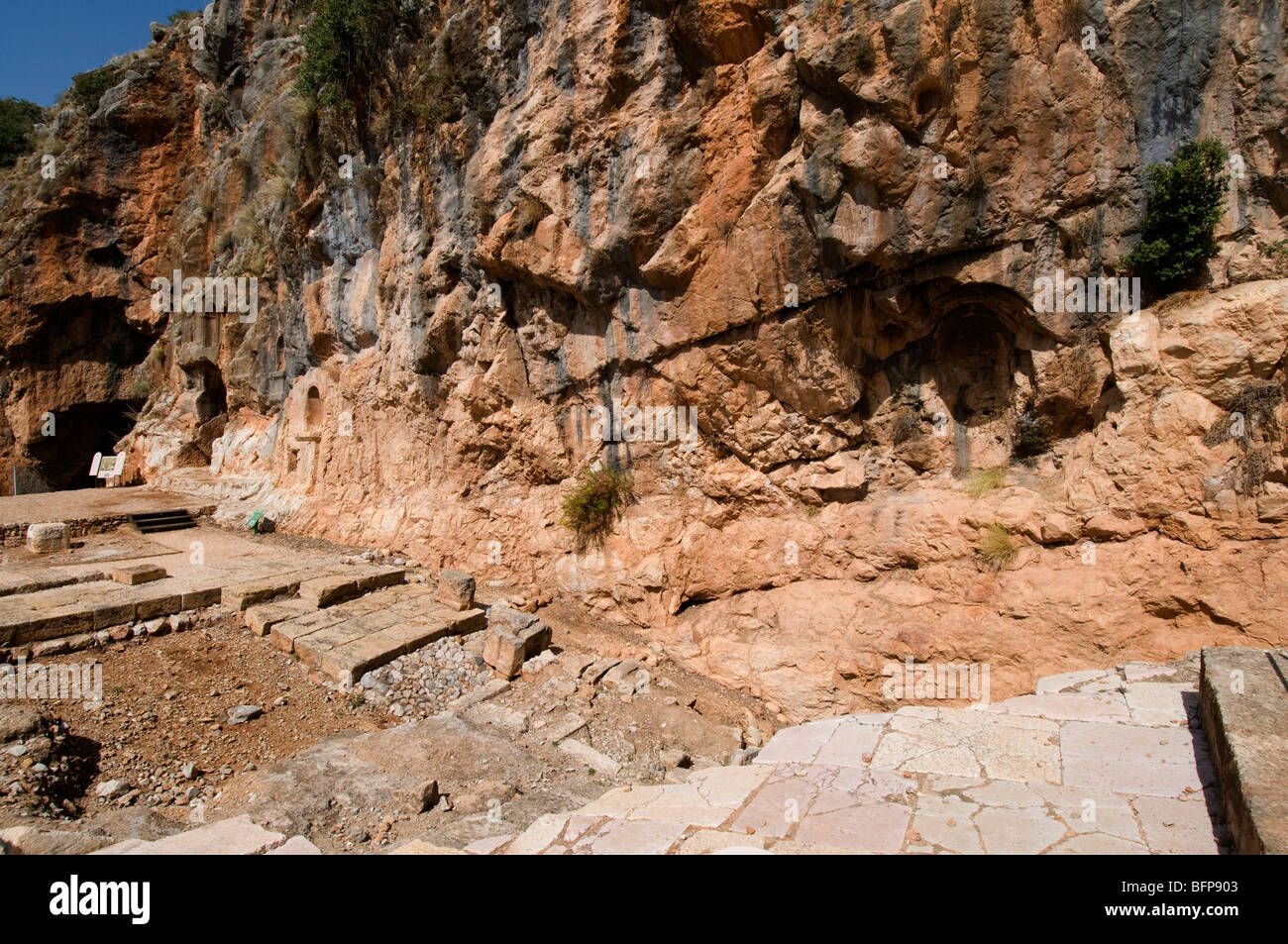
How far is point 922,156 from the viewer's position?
659cm

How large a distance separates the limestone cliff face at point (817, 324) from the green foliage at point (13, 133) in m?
20.3

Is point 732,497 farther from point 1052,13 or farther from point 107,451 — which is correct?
point 107,451

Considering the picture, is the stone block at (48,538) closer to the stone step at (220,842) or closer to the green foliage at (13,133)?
the stone step at (220,842)

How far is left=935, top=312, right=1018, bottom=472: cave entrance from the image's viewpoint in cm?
711

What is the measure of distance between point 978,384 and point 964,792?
188 inches

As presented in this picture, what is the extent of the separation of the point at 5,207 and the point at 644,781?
2721 centimetres

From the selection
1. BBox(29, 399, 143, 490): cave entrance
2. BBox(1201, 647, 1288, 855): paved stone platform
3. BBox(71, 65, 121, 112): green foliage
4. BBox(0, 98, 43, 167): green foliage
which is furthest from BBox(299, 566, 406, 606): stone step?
BBox(0, 98, 43, 167): green foliage

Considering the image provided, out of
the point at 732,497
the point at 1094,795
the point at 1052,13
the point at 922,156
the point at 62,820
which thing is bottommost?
the point at 62,820

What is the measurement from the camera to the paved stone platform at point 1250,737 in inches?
109

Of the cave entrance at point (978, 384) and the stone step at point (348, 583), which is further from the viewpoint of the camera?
the stone step at point (348, 583)

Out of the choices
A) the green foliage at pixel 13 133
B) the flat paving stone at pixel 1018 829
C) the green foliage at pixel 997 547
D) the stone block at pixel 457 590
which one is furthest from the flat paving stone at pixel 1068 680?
the green foliage at pixel 13 133

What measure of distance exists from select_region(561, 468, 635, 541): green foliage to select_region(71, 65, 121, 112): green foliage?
24351 mm

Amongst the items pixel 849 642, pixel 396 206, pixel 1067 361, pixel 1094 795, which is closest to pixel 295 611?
pixel 849 642

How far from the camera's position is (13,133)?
24156mm
